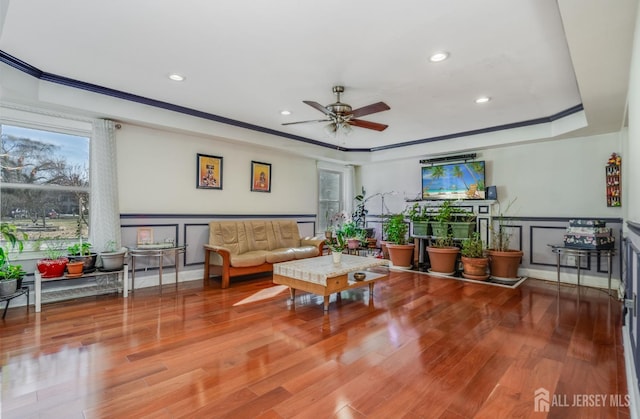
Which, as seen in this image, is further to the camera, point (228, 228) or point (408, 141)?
point (408, 141)

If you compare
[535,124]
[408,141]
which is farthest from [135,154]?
[535,124]

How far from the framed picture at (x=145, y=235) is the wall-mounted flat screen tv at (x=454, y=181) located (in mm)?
4925

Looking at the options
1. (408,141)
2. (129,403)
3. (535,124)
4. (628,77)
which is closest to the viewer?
(129,403)

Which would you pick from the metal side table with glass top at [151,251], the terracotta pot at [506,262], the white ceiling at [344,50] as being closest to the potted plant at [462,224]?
the terracotta pot at [506,262]

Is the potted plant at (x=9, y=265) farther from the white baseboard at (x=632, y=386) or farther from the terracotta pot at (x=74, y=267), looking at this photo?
the white baseboard at (x=632, y=386)

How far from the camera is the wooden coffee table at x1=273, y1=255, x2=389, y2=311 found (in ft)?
10.8

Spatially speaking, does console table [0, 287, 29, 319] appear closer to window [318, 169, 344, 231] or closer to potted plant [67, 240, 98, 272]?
potted plant [67, 240, 98, 272]

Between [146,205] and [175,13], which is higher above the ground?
[175,13]

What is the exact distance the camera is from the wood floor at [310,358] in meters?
1.75

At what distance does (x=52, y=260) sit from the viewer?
3.44 m

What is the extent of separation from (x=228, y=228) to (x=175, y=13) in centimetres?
328

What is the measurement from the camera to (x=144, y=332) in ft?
9.05

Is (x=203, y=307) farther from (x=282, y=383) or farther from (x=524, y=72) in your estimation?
(x=524, y=72)

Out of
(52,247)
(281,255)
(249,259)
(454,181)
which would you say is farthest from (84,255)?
(454,181)
